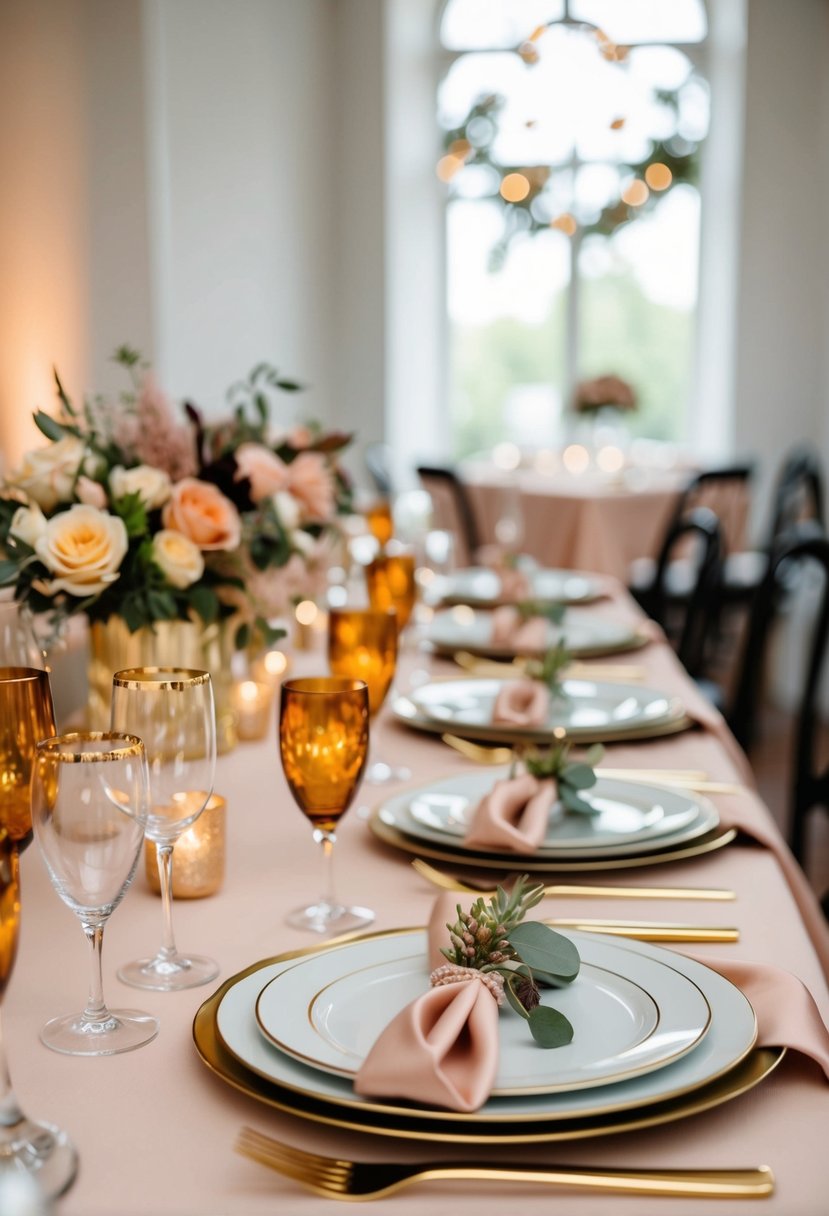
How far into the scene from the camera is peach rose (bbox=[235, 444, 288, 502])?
135 cm

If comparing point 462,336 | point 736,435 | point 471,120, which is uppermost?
point 471,120

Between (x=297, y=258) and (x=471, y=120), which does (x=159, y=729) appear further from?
(x=471, y=120)

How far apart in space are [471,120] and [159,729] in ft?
22.2

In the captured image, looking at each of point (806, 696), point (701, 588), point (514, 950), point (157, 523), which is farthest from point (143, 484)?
point (701, 588)

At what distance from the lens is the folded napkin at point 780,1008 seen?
691 mm

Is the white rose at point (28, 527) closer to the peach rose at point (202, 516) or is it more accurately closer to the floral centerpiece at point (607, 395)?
the peach rose at point (202, 516)

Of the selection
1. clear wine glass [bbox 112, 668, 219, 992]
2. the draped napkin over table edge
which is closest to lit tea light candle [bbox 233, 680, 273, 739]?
clear wine glass [bbox 112, 668, 219, 992]

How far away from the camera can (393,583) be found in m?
1.75

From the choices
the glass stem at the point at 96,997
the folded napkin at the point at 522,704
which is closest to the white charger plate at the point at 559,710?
the folded napkin at the point at 522,704

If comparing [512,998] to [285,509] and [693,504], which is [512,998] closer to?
[285,509]

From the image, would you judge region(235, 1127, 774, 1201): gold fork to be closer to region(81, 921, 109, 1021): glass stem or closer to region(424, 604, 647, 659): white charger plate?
region(81, 921, 109, 1021): glass stem

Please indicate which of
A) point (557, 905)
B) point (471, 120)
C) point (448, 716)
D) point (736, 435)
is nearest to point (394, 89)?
point (471, 120)

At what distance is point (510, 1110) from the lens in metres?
0.61

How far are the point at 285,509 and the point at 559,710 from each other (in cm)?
43
